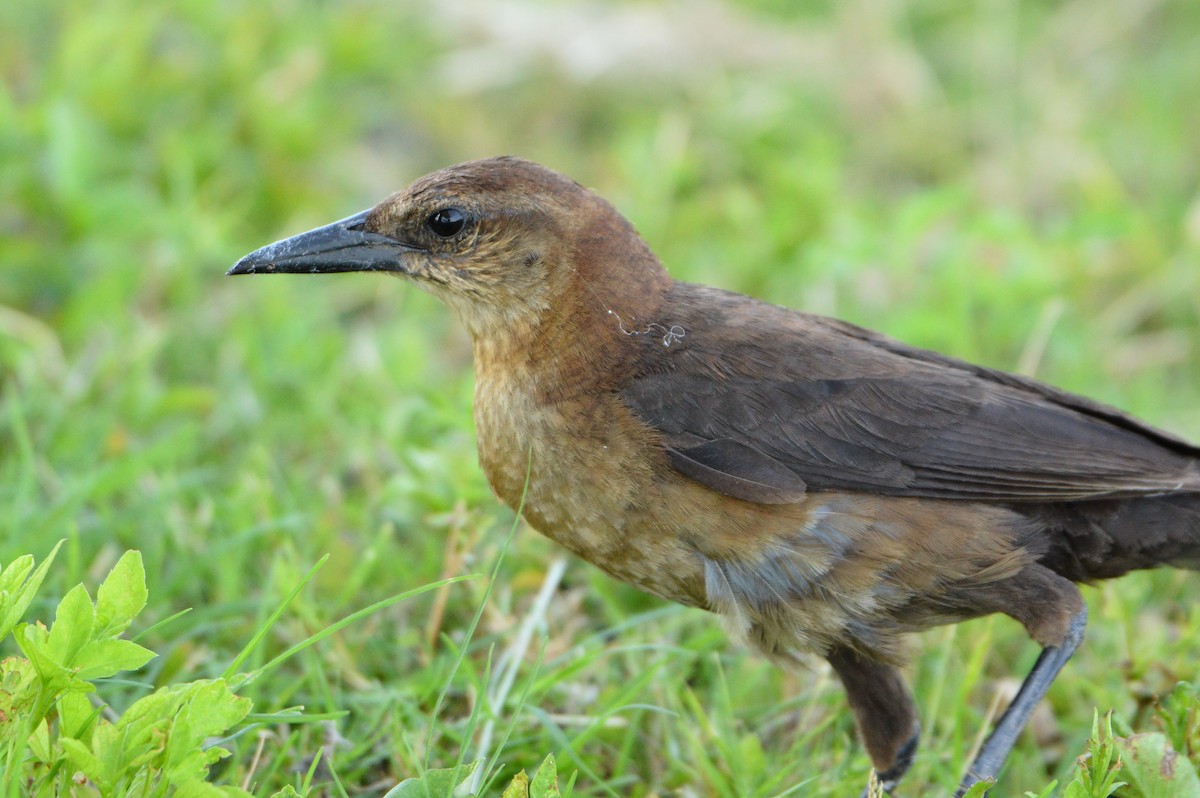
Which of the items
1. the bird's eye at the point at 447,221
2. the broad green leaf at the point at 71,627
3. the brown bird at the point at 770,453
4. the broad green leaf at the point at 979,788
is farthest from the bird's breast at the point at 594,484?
the broad green leaf at the point at 71,627

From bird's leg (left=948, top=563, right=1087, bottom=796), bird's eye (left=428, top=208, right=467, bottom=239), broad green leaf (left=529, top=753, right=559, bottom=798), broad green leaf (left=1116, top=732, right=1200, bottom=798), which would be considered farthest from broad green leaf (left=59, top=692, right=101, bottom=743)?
broad green leaf (left=1116, top=732, right=1200, bottom=798)

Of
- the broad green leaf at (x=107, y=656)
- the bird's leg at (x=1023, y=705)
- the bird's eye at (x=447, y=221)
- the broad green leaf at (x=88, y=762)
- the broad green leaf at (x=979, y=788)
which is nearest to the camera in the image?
the broad green leaf at (x=88, y=762)

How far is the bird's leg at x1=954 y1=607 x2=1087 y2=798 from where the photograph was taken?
3264 millimetres

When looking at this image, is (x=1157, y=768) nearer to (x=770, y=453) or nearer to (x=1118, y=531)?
(x=1118, y=531)

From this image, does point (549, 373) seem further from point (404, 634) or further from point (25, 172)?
point (25, 172)

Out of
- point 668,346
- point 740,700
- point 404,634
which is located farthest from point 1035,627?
point 404,634

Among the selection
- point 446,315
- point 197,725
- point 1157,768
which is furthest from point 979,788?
point 446,315

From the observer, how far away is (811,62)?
8.09 metres

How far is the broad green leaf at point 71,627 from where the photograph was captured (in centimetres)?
251

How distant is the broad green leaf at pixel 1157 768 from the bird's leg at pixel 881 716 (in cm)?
74

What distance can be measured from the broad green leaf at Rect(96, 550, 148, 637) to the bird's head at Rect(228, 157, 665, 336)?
126cm

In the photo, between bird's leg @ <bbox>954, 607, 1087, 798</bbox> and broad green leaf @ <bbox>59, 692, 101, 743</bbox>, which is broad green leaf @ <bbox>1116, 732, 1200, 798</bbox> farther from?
broad green leaf @ <bbox>59, 692, 101, 743</bbox>

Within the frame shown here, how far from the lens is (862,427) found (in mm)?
3404

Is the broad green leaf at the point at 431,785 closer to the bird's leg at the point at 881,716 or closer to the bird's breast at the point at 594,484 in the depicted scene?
the bird's breast at the point at 594,484
